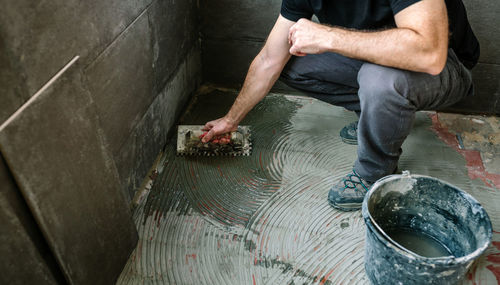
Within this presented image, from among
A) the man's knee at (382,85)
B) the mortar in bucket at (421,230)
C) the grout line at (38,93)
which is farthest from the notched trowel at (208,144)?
the grout line at (38,93)

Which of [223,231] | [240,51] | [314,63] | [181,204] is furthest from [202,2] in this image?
[223,231]

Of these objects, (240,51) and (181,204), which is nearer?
(181,204)

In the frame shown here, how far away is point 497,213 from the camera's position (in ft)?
6.16

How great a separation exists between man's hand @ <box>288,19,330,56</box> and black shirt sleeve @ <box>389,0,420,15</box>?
0.82 ft

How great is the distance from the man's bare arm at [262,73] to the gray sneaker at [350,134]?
0.54 meters

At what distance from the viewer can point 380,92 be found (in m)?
1.64

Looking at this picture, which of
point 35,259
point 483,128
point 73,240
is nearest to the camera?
point 35,259

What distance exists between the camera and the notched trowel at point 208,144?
215cm

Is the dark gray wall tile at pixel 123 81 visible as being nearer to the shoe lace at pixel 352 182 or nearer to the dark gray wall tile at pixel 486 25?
the shoe lace at pixel 352 182

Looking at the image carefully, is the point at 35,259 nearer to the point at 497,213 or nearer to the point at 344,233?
the point at 344,233

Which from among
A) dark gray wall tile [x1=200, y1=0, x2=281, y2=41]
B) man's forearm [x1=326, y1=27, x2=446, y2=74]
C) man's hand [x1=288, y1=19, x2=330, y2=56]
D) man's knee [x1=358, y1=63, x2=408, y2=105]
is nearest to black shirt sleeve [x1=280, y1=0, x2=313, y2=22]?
man's hand [x1=288, y1=19, x2=330, y2=56]

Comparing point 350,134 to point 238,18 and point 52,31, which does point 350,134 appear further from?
point 52,31

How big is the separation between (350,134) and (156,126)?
1031mm

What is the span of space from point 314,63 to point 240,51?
26.0 inches
